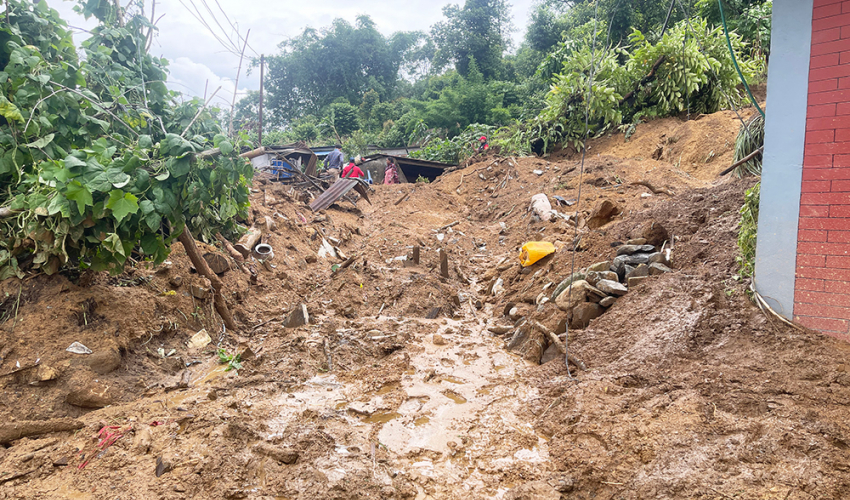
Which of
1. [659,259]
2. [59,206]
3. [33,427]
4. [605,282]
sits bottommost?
[33,427]

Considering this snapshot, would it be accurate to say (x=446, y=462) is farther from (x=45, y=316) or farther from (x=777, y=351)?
(x=45, y=316)

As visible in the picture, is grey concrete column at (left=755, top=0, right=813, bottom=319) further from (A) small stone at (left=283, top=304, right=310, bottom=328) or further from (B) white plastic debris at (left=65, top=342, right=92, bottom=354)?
(B) white plastic debris at (left=65, top=342, right=92, bottom=354)

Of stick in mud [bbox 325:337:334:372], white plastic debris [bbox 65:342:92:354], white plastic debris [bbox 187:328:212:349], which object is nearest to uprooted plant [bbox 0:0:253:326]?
white plastic debris [bbox 65:342:92:354]

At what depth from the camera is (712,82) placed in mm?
10617

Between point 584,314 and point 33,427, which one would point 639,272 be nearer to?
point 584,314

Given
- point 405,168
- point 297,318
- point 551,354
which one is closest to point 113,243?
point 297,318

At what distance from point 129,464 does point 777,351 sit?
4.12m

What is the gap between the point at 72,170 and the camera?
3.07 metres

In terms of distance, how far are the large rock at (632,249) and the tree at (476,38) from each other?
86.2 ft

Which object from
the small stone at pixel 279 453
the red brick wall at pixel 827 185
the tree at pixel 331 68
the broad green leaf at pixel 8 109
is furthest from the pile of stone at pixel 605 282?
the tree at pixel 331 68

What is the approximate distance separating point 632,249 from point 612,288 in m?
0.73

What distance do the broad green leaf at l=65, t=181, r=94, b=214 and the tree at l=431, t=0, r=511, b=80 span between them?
28.2 meters

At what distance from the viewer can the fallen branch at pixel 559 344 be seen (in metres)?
3.75

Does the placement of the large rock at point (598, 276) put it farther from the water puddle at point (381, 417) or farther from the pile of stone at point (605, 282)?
the water puddle at point (381, 417)
